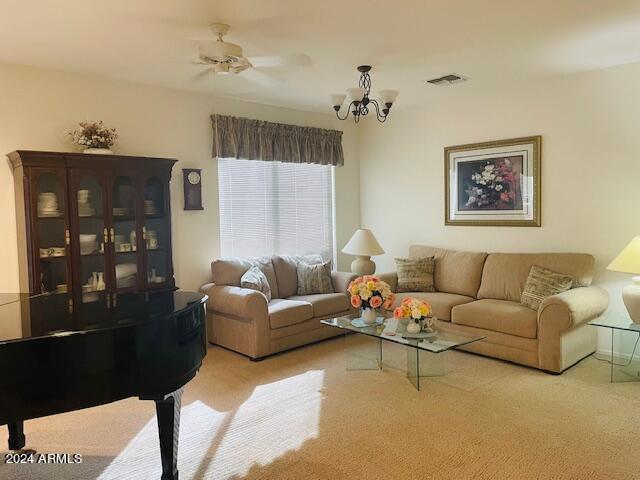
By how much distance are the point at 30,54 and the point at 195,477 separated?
332cm

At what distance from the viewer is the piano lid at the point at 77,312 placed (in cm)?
213

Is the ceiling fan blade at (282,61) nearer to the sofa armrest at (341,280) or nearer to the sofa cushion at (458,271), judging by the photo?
the sofa armrest at (341,280)

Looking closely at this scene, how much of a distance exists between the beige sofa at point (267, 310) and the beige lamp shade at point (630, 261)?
101 inches

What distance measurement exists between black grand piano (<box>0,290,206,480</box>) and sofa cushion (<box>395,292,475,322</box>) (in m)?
2.69

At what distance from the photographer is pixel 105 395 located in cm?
208

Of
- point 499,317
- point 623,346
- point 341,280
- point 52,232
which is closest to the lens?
point 52,232

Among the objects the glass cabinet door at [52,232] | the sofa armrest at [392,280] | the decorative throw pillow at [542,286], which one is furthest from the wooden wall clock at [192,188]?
the decorative throw pillow at [542,286]

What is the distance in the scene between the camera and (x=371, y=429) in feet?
9.92

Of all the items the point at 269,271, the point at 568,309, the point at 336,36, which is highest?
the point at 336,36

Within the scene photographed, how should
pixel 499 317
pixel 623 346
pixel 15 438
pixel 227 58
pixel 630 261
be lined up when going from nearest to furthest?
pixel 15 438 < pixel 227 58 < pixel 630 261 < pixel 499 317 < pixel 623 346

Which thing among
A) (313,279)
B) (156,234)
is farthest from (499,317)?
(156,234)

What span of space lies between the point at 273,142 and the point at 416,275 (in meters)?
2.24

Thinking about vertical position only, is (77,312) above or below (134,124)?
below

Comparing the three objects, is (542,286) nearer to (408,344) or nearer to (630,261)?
(630,261)
